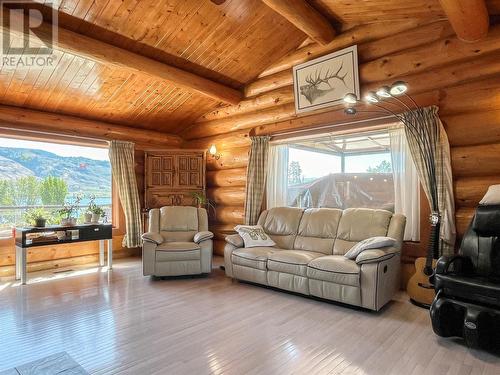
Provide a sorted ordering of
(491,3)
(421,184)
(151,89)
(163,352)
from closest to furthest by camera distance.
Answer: (163,352)
(491,3)
(421,184)
(151,89)

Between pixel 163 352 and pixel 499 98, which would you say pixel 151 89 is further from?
pixel 499 98

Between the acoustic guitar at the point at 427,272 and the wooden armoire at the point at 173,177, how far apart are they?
155 inches

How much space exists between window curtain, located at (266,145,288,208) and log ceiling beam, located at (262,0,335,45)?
172 centimetres

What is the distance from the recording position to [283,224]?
14.8ft

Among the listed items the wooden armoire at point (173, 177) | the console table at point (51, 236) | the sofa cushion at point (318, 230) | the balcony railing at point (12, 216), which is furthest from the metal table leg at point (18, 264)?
the sofa cushion at point (318, 230)

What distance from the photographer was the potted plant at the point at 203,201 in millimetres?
5855

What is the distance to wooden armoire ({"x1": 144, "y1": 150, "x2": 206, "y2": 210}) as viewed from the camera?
5.97 m

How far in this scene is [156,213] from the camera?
16.2ft

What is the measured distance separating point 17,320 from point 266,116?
4.16 meters

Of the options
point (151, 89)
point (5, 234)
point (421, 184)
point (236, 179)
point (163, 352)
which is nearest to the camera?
point (163, 352)

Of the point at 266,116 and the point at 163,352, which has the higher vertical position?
the point at 266,116

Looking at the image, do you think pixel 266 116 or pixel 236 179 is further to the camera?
pixel 236 179

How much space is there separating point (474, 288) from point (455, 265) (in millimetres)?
347

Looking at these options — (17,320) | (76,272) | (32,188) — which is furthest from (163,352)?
(32,188)
